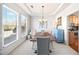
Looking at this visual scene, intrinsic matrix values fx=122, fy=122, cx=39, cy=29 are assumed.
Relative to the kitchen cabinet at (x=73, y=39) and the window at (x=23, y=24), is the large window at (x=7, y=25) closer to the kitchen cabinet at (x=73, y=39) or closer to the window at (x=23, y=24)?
the window at (x=23, y=24)

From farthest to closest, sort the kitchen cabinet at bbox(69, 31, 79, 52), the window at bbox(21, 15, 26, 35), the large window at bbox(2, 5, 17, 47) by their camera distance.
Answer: the window at bbox(21, 15, 26, 35)
the kitchen cabinet at bbox(69, 31, 79, 52)
the large window at bbox(2, 5, 17, 47)

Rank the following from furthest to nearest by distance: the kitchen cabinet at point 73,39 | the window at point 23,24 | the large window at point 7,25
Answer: the window at point 23,24, the kitchen cabinet at point 73,39, the large window at point 7,25

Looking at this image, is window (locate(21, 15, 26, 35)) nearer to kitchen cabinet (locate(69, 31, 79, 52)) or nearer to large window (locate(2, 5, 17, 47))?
large window (locate(2, 5, 17, 47))

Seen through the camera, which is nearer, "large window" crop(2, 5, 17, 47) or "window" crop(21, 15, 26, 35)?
"large window" crop(2, 5, 17, 47)

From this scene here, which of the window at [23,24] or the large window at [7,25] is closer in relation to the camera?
the large window at [7,25]

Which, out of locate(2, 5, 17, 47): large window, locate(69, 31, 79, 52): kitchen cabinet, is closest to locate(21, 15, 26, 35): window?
locate(2, 5, 17, 47): large window

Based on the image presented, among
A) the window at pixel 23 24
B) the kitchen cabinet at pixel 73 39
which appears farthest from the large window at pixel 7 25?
the kitchen cabinet at pixel 73 39

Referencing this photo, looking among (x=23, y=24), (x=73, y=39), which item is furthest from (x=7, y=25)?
(x=73, y=39)

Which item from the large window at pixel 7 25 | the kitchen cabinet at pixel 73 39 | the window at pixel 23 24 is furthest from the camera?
the window at pixel 23 24

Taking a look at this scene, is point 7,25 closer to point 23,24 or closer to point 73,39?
point 23,24

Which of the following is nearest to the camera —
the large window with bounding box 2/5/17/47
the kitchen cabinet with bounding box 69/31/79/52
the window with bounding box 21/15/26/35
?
the large window with bounding box 2/5/17/47

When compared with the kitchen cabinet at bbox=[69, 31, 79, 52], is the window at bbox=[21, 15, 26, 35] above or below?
above

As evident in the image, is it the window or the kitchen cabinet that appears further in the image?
the window

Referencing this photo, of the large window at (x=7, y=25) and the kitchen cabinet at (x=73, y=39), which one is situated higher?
the large window at (x=7, y=25)
